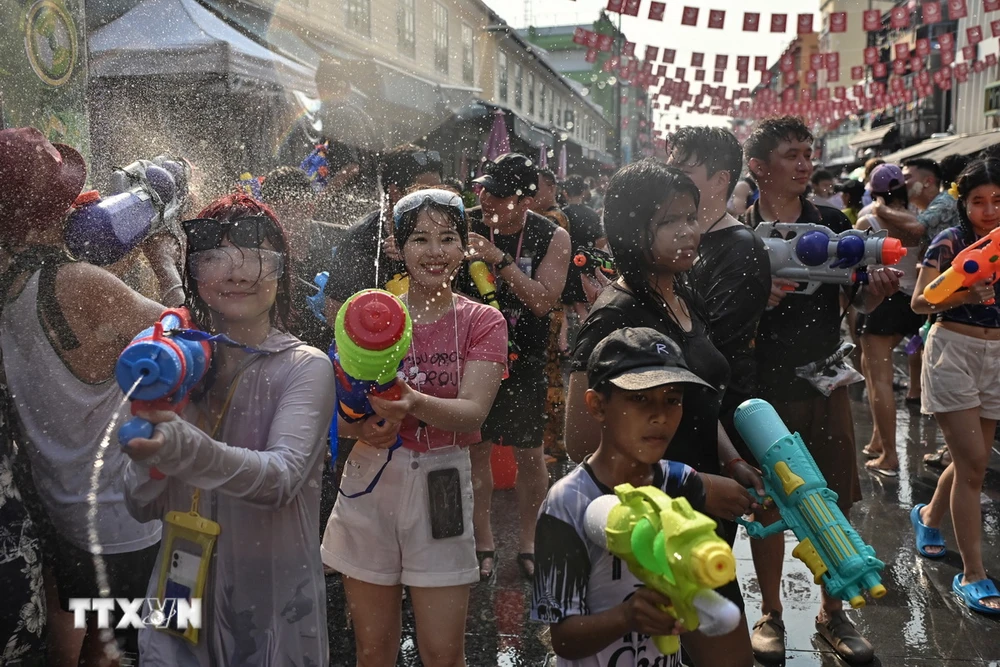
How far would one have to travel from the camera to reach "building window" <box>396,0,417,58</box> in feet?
57.2

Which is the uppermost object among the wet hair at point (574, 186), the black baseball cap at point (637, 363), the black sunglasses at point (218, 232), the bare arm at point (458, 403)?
the wet hair at point (574, 186)

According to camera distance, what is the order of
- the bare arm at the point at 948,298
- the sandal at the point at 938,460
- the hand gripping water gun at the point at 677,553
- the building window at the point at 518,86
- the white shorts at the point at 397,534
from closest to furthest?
the hand gripping water gun at the point at 677,553 → the white shorts at the point at 397,534 → the bare arm at the point at 948,298 → the sandal at the point at 938,460 → the building window at the point at 518,86

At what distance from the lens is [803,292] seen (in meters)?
3.15

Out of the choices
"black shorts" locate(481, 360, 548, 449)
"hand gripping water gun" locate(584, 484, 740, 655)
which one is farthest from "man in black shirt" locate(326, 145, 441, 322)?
"hand gripping water gun" locate(584, 484, 740, 655)

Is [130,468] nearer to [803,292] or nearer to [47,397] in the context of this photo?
[47,397]

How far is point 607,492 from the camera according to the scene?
1.88 metres

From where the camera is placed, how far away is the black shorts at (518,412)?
13.2ft

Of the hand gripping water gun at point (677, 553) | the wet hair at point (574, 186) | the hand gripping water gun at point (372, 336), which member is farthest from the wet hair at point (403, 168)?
the wet hair at point (574, 186)

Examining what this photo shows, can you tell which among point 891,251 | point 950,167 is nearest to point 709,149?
point 891,251

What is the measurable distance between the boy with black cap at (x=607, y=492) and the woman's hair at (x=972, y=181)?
2.52 meters

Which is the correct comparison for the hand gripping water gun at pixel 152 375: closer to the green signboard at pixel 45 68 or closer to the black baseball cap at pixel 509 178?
the black baseball cap at pixel 509 178

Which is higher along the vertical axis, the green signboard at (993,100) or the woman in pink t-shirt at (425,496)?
the green signboard at (993,100)

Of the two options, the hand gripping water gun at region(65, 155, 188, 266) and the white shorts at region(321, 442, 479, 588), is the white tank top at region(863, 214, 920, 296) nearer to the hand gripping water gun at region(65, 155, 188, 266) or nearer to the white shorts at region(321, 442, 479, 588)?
the white shorts at region(321, 442, 479, 588)

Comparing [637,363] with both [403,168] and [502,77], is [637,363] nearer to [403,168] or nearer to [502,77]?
[403,168]
